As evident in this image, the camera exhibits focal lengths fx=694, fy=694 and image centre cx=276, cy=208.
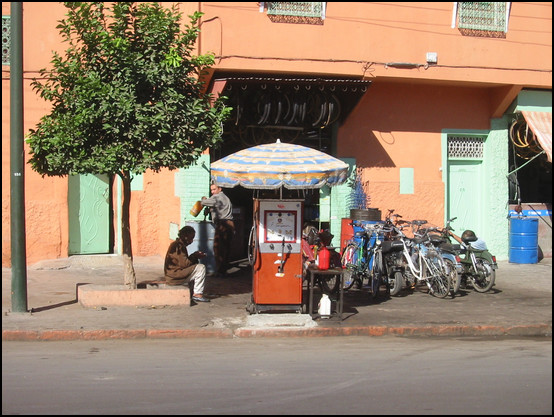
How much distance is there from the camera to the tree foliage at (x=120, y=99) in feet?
30.3

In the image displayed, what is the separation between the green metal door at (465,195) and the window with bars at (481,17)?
2.99m

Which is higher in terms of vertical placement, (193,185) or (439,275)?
(193,185)

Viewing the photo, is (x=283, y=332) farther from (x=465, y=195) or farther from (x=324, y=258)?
(x=465, y=195)

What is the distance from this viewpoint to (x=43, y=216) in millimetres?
13805

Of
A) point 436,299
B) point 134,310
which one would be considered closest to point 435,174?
point 436,299

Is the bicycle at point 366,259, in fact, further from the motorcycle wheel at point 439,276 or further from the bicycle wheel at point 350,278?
the motorcycle wheel at point 439,276

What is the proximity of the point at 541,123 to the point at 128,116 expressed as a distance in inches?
391

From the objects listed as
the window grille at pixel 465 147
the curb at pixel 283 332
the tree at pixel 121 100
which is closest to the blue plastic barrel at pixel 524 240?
the window grille at pixel 465 147

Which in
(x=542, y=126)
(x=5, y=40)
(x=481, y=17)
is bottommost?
(x=542, y=126)

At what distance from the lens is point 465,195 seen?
1612 centimetres

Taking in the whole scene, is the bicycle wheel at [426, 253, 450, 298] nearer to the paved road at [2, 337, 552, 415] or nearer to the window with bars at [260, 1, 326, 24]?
the paved road at [2, 337, 552, 415]

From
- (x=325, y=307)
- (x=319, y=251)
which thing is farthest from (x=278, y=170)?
(x=325, y=307)

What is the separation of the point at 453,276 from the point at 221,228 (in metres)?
4.36

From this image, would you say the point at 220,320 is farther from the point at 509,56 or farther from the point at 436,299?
the point at 509,56
